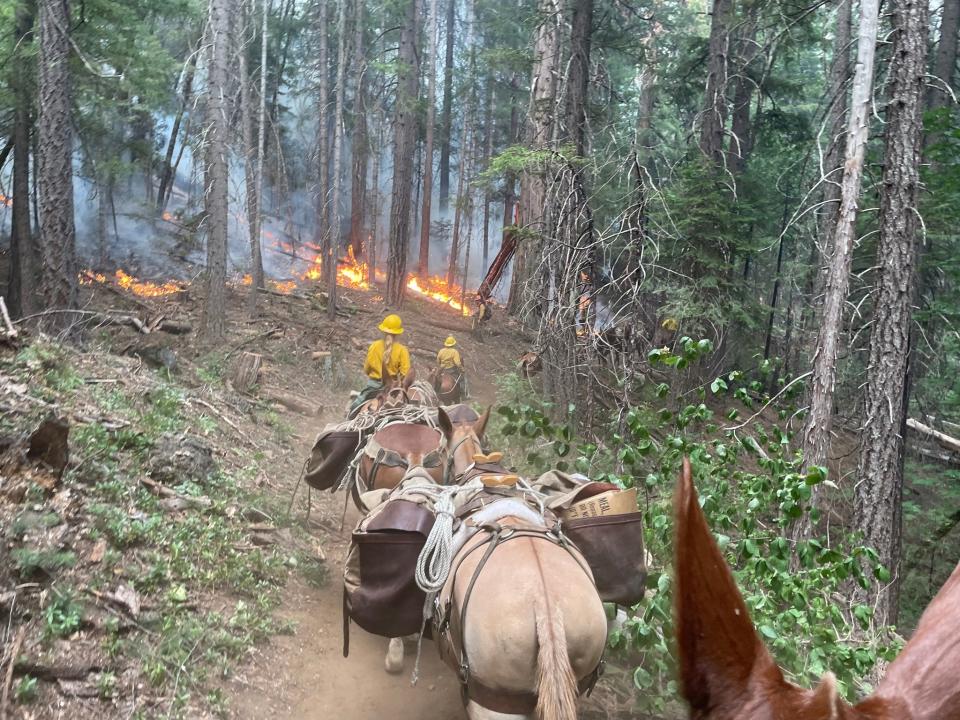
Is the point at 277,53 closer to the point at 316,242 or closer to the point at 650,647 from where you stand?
the point at 316,242

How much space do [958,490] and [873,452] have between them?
5237mm

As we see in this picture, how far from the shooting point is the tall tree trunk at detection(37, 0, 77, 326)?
1027 cm

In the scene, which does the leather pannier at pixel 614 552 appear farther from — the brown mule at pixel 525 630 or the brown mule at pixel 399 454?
the brown mule at pixel 399 454

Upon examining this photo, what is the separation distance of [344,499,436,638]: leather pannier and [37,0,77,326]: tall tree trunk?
8.95m

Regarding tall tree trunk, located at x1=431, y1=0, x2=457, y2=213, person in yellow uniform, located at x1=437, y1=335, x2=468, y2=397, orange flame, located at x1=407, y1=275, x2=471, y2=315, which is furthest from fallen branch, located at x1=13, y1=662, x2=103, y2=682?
tall tree trunk, located at x1=431, y1=0, x2=457, y2=213

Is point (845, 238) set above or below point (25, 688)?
above

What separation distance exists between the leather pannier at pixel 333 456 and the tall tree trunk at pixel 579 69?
7.49 meters

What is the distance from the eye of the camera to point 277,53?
103 feet

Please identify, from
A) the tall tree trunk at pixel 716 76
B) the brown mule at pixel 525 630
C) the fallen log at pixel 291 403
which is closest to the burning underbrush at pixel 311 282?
the fallen log at pixel 291 403

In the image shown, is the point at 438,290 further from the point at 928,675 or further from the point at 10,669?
the point at 928,675

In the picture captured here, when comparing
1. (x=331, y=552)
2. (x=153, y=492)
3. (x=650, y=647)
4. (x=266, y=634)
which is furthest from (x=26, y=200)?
(x=650, y=647)

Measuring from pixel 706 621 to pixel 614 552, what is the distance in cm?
393

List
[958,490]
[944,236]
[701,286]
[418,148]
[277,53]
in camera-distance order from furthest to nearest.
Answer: [418,148] → [277,53] → [701,286] → [958,490] → [944,236]

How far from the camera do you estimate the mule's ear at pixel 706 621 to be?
2.26 feet
